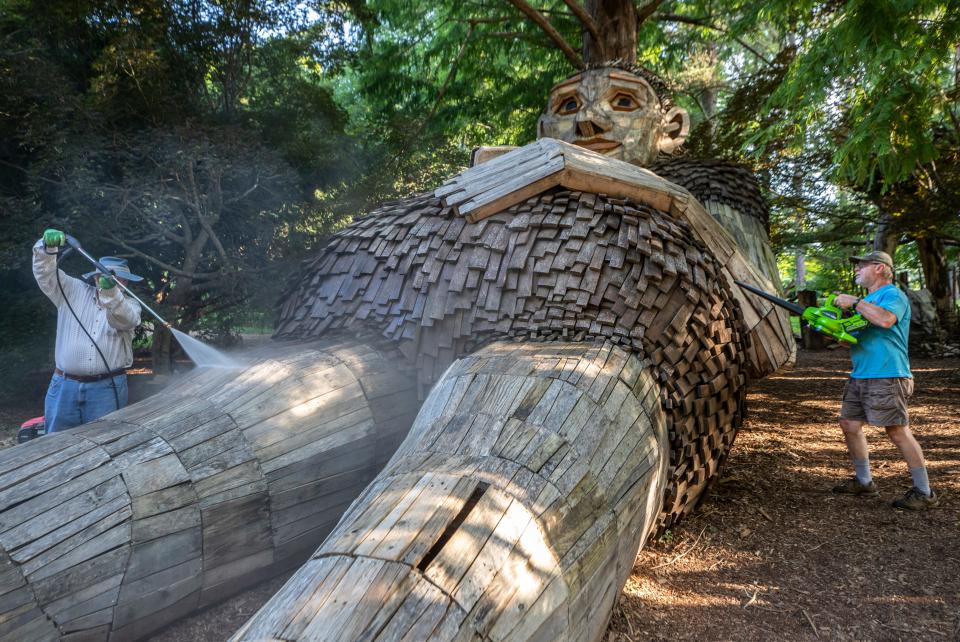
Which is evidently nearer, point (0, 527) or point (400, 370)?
point (0, 527)

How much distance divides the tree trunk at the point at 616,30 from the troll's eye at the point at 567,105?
1.67 metres

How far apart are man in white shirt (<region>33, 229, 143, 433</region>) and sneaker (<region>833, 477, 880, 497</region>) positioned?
3.90 metres

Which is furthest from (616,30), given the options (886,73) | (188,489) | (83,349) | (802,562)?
(188,489)

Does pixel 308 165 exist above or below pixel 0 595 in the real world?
above

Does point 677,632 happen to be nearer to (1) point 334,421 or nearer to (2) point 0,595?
(1) point 334,421

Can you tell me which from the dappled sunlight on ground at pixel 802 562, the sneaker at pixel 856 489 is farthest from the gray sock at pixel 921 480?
the sneaker at pixel 856 489

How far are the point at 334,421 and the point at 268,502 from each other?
0.37 m

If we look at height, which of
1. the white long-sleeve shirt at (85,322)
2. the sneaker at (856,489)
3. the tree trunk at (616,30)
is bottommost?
the sneaker at (856,489)

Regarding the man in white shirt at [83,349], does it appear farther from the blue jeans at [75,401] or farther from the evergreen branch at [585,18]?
the evergreen branch at [585,18]

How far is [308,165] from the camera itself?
18.1ft

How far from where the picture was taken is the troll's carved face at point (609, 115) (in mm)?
4293

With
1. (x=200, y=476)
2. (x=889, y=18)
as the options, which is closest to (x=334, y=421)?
(x=200, y=476)

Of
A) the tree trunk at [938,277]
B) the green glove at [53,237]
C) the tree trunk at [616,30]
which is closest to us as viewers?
the green glove at [53,237]

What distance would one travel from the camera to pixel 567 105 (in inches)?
180
